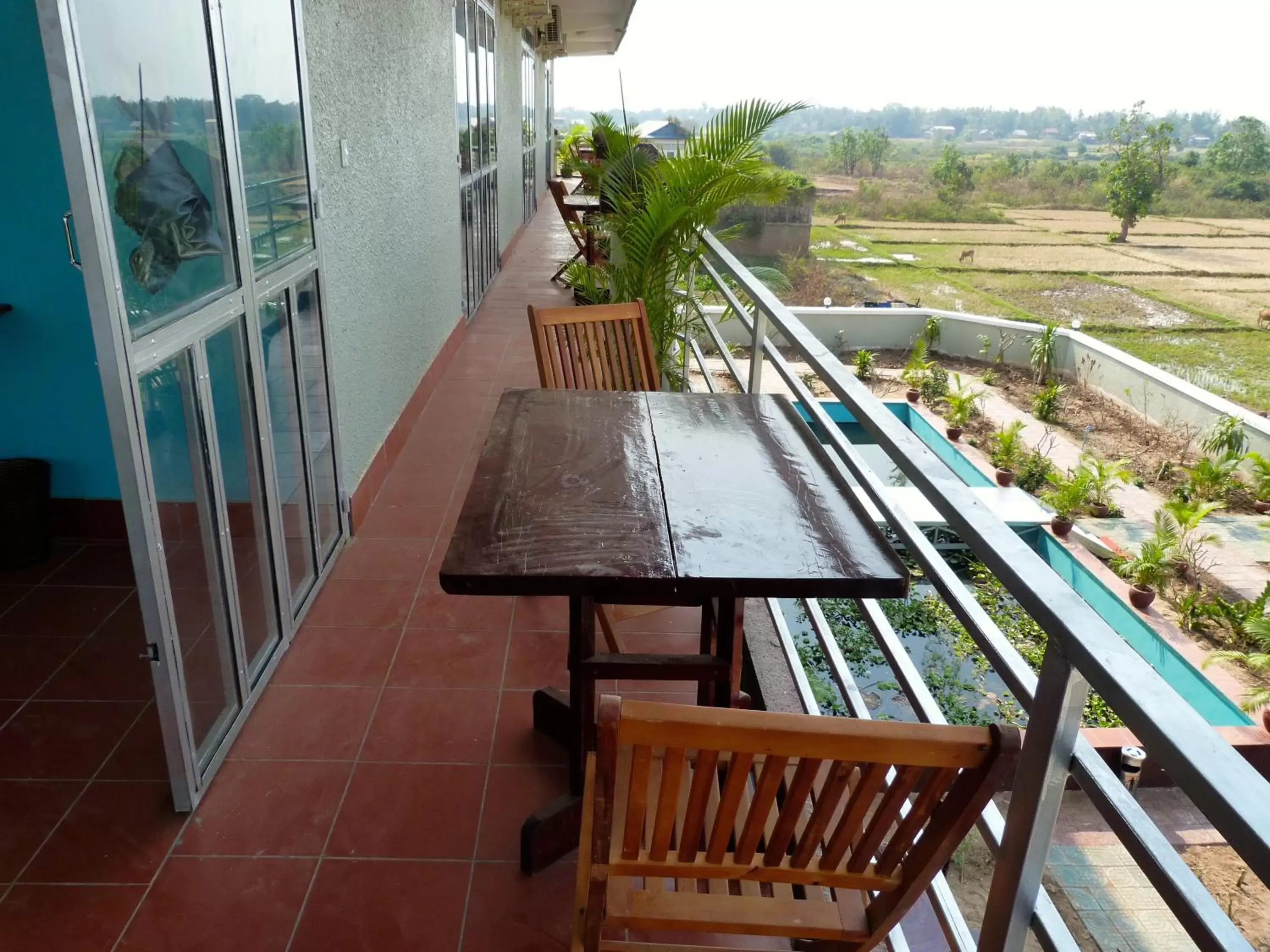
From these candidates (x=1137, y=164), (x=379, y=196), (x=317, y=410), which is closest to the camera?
(x=317, y=410)

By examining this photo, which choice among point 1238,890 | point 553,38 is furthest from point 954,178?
point 1238,890

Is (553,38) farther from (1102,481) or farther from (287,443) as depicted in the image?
(287,443)

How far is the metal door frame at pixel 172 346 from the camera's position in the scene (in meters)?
1.35

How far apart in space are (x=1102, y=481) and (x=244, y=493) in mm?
16630

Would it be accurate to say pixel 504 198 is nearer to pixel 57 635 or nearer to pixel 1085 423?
pixel 57 635

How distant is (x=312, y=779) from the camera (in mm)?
1929

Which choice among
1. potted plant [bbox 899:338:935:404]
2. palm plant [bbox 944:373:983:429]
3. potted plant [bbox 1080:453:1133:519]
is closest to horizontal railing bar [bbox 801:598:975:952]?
potted plant [bbox 1080:453:1133:519]

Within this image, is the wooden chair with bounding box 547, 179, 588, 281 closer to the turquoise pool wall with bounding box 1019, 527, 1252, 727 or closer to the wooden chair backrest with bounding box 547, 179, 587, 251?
the wooden chair backrest with bounding box 547, 179, 587, 251

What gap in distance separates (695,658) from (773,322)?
2.80ft

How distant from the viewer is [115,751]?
202 cm

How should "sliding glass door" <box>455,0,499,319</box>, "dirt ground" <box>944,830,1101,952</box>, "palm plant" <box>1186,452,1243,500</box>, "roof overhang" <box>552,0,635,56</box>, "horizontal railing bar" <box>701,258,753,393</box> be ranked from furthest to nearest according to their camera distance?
"palm plant" <box>1186,452,1243,500</box> → "roof overhang" <box>552,0,635,56</box> → "dirt ground" <box>944,830,1101,952</box> → "sliding glass door" <box>455,0,499,319</box> → "horizontal railing bar" <box>701,258,753,393</box>

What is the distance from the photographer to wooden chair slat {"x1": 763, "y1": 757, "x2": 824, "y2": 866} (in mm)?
915

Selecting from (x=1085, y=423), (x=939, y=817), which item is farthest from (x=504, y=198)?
(x=1085, y=423)

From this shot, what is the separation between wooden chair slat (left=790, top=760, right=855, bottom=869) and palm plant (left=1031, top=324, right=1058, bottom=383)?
89.8 ft
